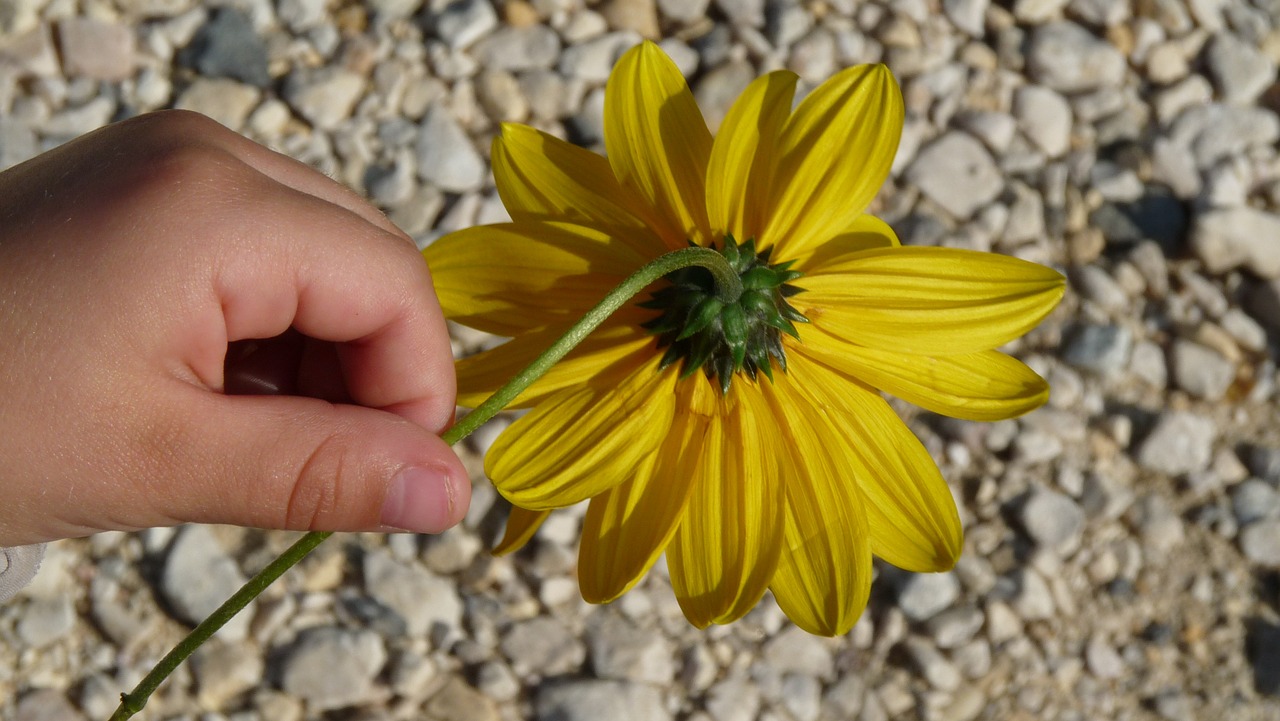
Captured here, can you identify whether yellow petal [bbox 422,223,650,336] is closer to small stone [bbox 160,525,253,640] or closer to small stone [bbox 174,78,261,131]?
small stone [bbox 160,525,253,640]

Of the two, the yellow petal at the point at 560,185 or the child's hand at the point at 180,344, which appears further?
the yellow petal at the point at 560,185

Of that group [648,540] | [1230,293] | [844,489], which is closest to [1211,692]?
[1230,293]

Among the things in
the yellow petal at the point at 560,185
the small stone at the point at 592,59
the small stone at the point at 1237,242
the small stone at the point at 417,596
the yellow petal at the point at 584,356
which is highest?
the yellow petal at the point at 560,185

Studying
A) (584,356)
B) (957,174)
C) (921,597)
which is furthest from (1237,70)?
(584,356)

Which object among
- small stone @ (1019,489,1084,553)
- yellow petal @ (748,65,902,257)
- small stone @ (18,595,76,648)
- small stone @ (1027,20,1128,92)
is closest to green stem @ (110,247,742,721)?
yellow petal @ (748,65,902,257)

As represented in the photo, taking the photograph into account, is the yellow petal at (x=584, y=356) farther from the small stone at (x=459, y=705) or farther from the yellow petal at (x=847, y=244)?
the small stone at (x=459, y=705)

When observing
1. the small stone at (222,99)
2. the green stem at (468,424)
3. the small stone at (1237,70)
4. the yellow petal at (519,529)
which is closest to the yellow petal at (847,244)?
the green stem at (468,424)
